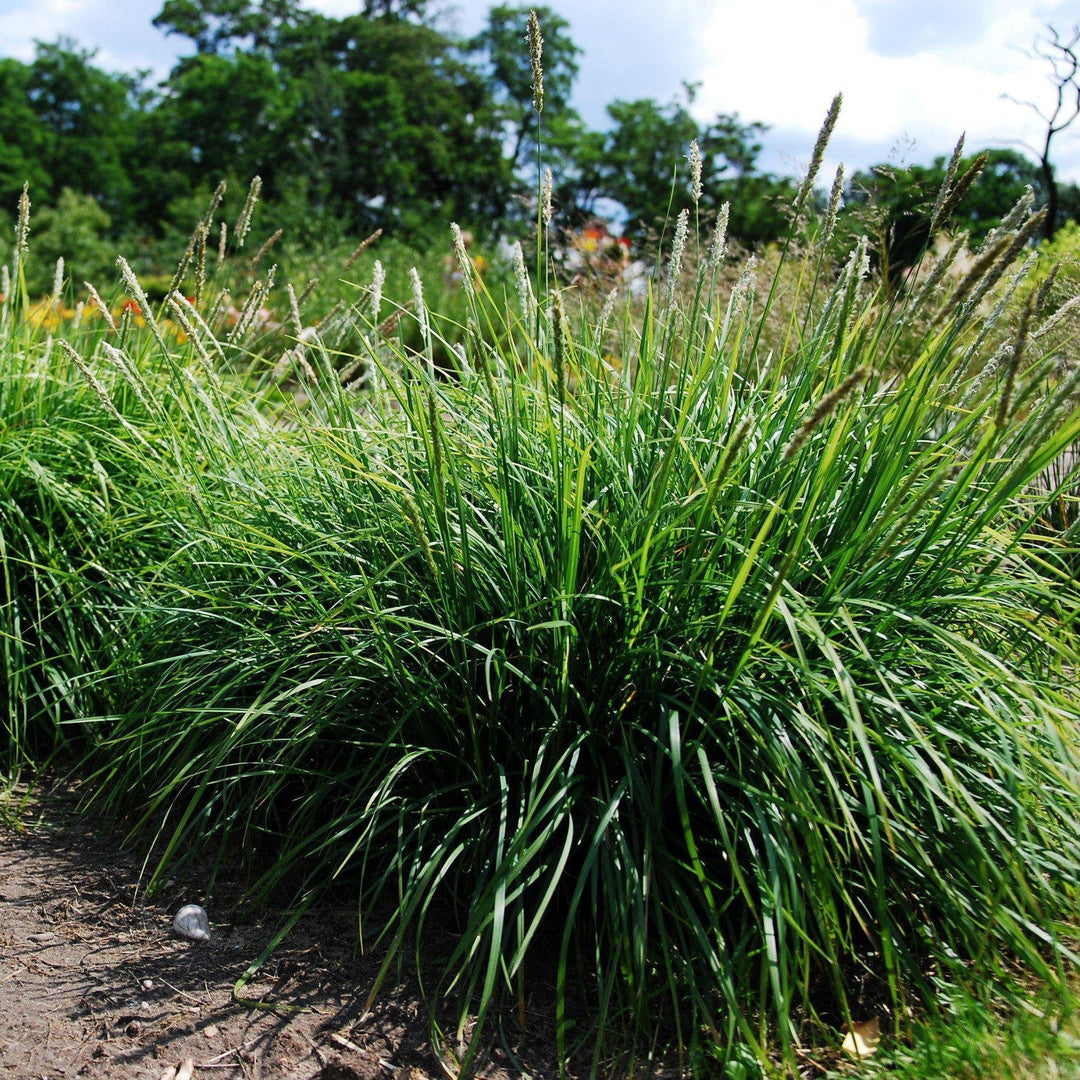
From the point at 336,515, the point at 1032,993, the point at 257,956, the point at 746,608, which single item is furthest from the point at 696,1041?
the point at 336,515

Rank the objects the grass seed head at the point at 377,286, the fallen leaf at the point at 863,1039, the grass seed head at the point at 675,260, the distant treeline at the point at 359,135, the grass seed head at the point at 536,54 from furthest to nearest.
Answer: the distant treeline at the point at 359,135
the grass seed head at the point at 377,286
the grass seed head at the point at 675,260
the grass seed head at the point at 536,54
the fallen leaf at the point at 863,1039

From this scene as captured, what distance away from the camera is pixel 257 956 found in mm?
2094

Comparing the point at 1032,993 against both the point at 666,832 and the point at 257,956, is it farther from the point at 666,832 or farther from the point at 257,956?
the point at 257,956

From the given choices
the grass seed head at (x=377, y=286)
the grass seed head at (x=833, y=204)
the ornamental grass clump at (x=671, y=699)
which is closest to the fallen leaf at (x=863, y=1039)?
the ornamental grass clump at (x=671, y=699)

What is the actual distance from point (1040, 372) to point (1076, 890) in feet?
3.40

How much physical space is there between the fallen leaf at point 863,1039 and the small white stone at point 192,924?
1350mm

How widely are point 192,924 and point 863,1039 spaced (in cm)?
142

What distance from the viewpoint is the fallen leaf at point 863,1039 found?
176 centimetres

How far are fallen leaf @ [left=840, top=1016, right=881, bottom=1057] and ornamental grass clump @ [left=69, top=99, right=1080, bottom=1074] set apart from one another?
60 millimetres

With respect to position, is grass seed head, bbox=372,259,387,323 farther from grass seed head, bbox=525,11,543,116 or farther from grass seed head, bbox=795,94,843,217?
grass seed head, bbox=795,94,843,217

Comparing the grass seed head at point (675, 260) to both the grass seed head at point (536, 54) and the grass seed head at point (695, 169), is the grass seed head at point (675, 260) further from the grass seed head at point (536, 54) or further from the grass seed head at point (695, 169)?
the grass seed head at point (536, 54)

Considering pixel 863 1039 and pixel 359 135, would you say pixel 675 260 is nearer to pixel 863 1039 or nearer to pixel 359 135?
pixel 863 1039

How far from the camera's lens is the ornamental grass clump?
5.85 ft

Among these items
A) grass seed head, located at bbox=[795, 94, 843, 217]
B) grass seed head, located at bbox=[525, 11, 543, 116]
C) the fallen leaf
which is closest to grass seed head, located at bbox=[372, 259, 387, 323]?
grass seed head, located at bbox=[525, 11, 543, 116]
